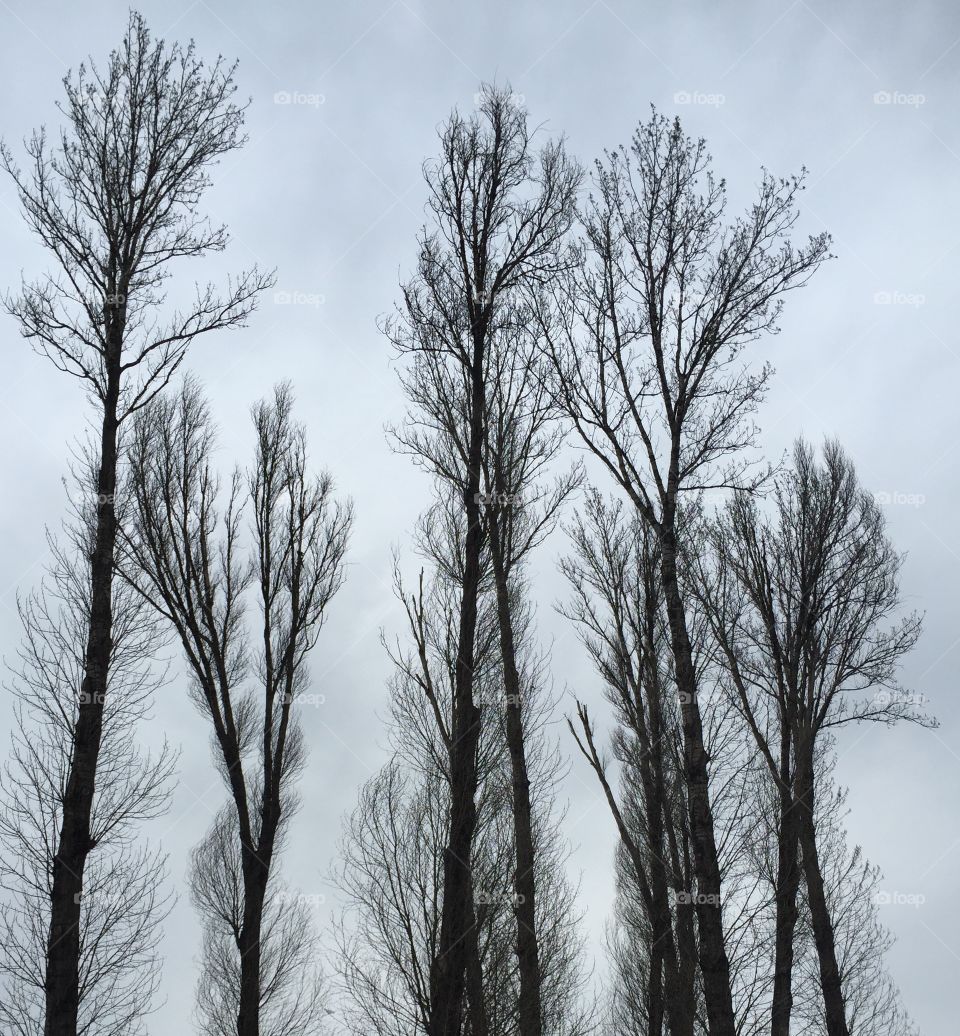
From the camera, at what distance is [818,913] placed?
14.5 meters

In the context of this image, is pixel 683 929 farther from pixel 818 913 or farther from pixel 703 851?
pixel 703 851

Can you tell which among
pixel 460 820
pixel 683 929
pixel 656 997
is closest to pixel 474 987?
pixel 460 820

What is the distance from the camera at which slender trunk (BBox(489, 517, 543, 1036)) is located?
10273 mm

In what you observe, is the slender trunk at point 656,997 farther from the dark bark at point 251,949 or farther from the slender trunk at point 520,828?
the dark bark at point 251,949

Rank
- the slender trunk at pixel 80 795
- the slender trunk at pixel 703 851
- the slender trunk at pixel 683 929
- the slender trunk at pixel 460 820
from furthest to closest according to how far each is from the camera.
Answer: the slender trunk at pixel 683 929
the slender trunk at pixel 460 820
the slender trunk at pixel 703 851
the slender trunk at pixel 80 795

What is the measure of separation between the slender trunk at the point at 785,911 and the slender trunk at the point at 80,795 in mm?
8767

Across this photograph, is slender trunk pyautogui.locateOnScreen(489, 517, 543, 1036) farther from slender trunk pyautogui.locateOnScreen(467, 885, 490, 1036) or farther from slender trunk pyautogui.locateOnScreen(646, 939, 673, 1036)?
slender trunk pyautogui.locateOnScreen(646, 939, 673, 1036)

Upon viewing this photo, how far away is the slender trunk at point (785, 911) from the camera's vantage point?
43.5 feet

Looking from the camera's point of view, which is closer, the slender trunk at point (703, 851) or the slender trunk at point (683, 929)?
the slender trunk at point (703, 851)

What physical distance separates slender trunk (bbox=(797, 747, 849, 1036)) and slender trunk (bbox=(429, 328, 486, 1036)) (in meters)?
6.87

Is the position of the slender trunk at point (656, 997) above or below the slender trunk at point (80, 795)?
below

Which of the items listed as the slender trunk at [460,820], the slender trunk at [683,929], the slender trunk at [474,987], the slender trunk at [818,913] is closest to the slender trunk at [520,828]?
the slender trunk at [474,987]

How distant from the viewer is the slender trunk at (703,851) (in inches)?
330

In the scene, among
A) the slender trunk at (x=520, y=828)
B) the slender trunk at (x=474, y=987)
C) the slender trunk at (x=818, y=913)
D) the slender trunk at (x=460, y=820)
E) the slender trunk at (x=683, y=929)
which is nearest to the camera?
the slender trunk at (x=460, y=820)
